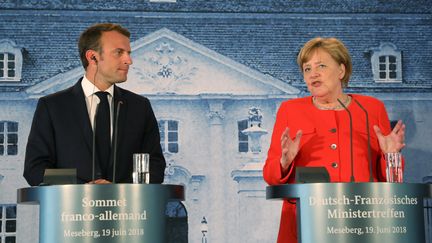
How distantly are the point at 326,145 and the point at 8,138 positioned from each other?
3.51m

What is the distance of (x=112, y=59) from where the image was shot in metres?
3.90

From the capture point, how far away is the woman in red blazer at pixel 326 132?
320 centimetres

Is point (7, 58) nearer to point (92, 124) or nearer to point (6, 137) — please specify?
point (6, 137)

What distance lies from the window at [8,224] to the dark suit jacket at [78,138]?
2.56m

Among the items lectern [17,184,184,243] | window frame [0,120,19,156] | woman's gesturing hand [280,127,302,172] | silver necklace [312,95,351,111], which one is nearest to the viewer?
lectern [17,184,184,243]

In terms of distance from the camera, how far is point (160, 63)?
622 centimetres

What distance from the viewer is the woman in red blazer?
10.5ft

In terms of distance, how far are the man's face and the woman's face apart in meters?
1.03

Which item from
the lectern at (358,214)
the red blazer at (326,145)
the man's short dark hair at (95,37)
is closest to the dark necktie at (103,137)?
the man's short dark hair at (95,37)

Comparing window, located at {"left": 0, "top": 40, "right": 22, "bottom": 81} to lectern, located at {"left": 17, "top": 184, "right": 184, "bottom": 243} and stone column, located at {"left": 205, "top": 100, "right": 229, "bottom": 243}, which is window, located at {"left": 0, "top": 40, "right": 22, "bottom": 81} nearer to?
stone column, located at {"left": 205, "top": 100, "right": 229, "bottom": 243}

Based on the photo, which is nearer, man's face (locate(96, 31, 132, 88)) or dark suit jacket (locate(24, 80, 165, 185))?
dark suit jacket (locate(24, 80, 165, 185))

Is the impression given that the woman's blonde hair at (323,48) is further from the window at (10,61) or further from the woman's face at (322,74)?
the window at (10,61)

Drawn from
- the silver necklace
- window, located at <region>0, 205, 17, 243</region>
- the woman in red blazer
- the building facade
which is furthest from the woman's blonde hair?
window, located at <region>0, 205, 17, 243</region>

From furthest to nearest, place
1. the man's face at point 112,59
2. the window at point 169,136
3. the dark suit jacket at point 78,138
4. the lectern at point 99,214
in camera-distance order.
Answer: the window at point 169,136, the man's face at point 112,59, the dark suit jacket at point 78,138, the lectern at point 99,214
